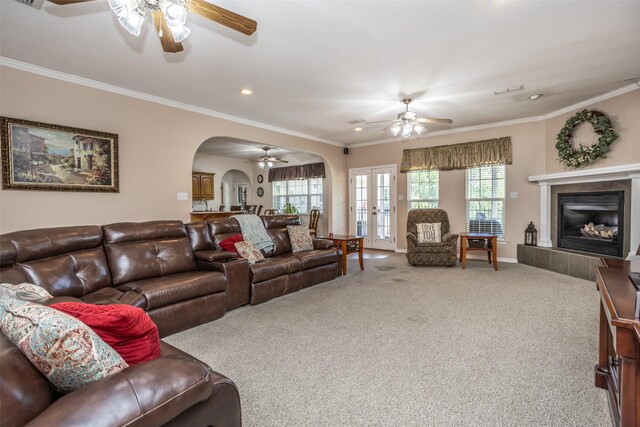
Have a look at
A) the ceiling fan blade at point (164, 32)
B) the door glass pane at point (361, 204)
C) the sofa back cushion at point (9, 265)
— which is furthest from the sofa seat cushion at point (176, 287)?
the door glass pane at point (361, 204)

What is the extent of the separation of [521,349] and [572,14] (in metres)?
2.75

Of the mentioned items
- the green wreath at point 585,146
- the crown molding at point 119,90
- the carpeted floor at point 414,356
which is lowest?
the carpeted floor at point 414,356

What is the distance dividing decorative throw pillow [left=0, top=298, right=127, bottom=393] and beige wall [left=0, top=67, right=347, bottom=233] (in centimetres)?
338

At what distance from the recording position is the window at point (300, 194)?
9.37 metres

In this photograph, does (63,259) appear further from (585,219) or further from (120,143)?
(585,219)

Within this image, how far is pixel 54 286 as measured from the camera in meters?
2.57

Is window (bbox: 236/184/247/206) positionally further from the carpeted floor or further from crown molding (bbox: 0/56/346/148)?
the carpeted floor

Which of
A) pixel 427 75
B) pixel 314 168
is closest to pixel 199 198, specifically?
pixel 314 168

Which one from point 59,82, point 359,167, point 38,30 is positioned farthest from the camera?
point 359,167

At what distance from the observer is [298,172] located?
941cm

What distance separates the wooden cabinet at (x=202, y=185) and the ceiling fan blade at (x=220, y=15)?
287 inches

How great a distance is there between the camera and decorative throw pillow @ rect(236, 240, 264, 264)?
4.02 m

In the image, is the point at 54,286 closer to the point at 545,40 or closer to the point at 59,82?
the point at 59,82

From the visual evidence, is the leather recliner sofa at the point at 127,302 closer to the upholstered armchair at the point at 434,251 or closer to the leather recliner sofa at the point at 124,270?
the leather recliner sofa at the point at 124,270
